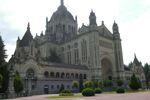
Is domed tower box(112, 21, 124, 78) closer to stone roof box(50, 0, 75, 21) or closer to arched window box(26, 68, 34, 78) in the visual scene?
stone roof box(50, 0, 75, 21)

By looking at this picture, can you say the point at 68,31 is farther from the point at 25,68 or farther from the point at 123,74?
the point at 25,68

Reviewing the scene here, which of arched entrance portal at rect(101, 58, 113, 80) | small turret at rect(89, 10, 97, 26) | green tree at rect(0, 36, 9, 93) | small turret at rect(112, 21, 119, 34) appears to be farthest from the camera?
small turret at rect(112, 21, 119, 34)

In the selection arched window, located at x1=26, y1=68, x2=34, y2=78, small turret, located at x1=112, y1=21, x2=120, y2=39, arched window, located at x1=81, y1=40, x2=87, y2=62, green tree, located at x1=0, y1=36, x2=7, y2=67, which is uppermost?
small turret, located at x1=112, y1=21, x2=120, y2=39

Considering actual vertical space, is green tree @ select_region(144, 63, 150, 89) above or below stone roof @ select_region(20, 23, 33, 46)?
below

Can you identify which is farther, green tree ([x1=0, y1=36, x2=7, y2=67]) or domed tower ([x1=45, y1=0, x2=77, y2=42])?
domed tower ([x1=45, y1=0, x2=77, y2=42])

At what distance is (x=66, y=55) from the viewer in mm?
94750

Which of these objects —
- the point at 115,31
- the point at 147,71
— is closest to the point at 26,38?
the point at 115,31

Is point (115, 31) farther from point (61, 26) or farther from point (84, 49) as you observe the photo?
point (61, 26)

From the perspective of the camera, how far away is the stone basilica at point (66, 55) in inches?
2496

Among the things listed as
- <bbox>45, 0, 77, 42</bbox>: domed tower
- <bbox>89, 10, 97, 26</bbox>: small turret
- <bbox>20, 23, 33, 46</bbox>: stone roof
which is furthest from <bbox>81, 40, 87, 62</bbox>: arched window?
<bbox>20, 23, 33, 46</bbox>: stone roof

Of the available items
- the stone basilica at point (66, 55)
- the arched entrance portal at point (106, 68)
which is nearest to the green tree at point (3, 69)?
the stone basilica at point (66, 55)

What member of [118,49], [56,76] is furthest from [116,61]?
[56,76]

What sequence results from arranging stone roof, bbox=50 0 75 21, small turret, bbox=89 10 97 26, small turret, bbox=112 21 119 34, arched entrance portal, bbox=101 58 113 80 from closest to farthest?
small turret, bbox=89 10 97 26, arched entrance portal, bbox=101 58 113 80, small turret, bbox=112 21 119 34, stone roof, bbox=50 0 75 21

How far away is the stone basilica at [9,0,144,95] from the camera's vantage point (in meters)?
63.4
